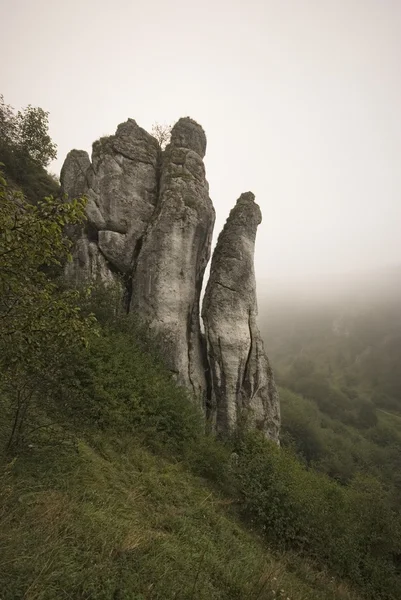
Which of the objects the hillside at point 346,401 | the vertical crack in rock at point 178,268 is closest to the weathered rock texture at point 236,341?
the vertical crack in rock at point 178,268

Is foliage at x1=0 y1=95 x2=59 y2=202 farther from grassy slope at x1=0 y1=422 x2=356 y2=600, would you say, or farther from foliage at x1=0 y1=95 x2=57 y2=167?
grassy slope at x1=0 y1=422 x2=356 y2=600

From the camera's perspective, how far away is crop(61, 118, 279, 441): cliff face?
67.7ft

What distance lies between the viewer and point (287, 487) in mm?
11773

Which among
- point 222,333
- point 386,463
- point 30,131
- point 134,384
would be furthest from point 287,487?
point 386,463

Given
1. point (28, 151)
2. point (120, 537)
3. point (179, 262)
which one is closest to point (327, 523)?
point (120, 537)

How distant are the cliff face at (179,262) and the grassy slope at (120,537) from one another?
10038 mm

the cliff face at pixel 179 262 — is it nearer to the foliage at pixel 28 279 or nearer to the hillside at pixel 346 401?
the foliage at pixel 28 279

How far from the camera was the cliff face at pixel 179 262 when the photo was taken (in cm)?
2064

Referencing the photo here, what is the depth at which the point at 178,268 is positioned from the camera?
21.4m

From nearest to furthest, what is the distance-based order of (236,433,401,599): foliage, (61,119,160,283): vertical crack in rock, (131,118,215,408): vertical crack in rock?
(236,433,401,599): foliage
(131,118,215,408): vertical crack in rock
(61,119,160,283): vertical crack in rock

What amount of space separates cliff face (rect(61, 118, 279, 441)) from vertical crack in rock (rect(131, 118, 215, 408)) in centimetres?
7

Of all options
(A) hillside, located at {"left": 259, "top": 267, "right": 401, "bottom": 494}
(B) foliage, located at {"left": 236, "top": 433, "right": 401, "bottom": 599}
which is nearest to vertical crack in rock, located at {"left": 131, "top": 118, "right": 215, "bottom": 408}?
(B) foliage, located at {"left": 236, "top": 433, "right": 401, "bottom": 599}

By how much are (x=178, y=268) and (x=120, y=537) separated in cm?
1694

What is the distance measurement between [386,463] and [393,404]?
55.8 meters
